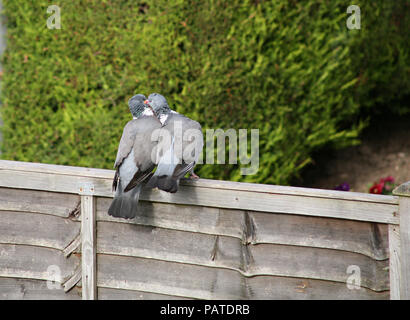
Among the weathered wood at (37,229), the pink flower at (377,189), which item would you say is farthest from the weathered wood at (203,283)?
the pink flower at (377,189)

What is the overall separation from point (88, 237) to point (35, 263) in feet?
1.22

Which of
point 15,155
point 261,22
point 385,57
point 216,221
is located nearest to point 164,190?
point 216,221

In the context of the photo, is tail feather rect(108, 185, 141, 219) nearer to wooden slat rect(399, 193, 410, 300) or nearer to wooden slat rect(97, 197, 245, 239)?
wooden slat rect(97, 197, 245, 239)

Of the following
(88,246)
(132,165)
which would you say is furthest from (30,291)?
(132,165)

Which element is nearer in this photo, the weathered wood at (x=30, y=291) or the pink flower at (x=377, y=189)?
the weathered wood at (x=30, y=291)

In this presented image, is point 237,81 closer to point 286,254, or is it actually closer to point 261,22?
point 261,22

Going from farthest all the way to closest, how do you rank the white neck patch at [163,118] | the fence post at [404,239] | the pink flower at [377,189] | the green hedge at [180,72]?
1. the pink flower at [377,189]
2. the green hedge at [180,72]
3. the white neck patch at [163,118]
4. the fence post at [404,239]

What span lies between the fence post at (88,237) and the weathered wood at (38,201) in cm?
7

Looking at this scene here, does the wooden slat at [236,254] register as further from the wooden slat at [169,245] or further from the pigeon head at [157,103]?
the pigeon head at [157,103]

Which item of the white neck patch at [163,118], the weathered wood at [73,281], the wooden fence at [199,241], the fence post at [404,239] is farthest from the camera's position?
the white neck patch at [163,118]

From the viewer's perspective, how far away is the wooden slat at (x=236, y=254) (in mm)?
2510

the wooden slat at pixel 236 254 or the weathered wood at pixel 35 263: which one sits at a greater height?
the wooden slat at pixel 236 254

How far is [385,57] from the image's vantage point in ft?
17.4

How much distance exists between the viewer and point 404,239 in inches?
93.4
